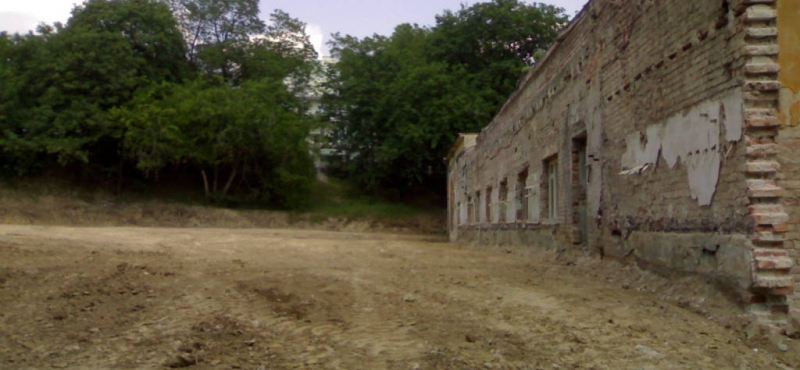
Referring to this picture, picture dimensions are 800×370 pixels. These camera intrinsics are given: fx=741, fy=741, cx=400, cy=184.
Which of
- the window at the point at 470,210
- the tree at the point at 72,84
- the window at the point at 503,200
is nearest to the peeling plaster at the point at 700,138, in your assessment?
the window at the point at 503,200

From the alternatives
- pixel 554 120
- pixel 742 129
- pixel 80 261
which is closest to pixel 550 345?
pixel 742 129

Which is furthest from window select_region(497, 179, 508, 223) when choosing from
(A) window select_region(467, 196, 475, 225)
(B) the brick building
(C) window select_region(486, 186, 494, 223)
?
(A) window select_region(467, 196, 475, 225)

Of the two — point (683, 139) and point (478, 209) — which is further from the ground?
point (683, 139)

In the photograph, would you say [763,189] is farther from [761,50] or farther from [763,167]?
[761,50]

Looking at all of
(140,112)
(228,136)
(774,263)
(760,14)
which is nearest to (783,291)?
(774,263)

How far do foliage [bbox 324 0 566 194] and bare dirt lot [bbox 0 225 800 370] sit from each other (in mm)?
27725

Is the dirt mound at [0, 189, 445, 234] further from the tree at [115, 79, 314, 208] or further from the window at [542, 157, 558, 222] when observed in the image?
the window at [542, 157, 558, 222]

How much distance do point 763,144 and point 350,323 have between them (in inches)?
152

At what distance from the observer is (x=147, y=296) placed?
7.21m

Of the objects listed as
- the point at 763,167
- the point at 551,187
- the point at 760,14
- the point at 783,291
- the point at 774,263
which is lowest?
the point at 783,291

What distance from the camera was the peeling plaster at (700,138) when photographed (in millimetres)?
6695

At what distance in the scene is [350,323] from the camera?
634 cm

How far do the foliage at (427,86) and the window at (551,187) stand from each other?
70.6 ft

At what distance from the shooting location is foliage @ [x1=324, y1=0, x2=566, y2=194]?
3675 centimetres
